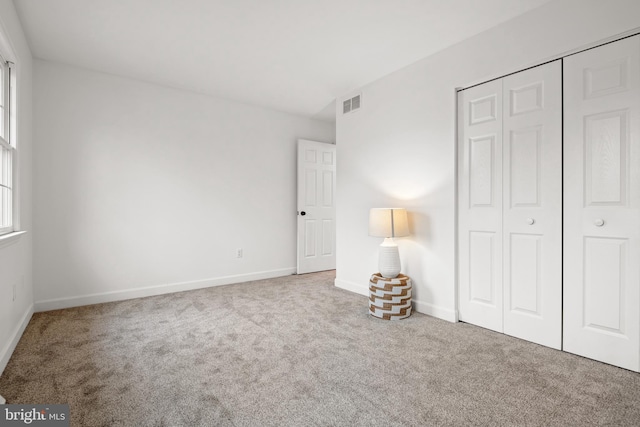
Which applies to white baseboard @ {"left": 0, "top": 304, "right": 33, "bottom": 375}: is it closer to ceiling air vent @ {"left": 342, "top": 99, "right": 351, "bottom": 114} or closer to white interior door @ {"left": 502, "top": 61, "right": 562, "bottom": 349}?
white interior door @ {"left": 502, "top": 61, "right": 562, "bottom": 349}

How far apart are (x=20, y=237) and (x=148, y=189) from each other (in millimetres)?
1315

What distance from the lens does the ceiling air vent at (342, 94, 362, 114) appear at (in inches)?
152

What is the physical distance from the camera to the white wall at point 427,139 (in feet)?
7.34

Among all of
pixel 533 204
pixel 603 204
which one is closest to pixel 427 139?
pixel 533 204

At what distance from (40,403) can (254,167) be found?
3365mm

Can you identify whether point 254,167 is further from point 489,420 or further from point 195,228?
point 489,420

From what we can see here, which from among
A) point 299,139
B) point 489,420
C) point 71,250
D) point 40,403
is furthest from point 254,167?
point 489,420

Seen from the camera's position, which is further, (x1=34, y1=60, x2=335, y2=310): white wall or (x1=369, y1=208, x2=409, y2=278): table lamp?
(x1=34, y1=60, x2=335, y2=310): white wall

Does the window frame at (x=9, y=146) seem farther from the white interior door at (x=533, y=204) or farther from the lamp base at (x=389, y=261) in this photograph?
the white interior door at (x=533, y=204)

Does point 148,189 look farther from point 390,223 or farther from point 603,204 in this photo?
point 603,204

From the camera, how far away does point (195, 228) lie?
13.4 ft

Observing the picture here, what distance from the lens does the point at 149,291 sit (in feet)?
12.3

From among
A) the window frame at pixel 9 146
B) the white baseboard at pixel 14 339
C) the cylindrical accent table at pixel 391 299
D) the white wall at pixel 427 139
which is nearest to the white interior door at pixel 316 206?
the white wall at pixel 427 139

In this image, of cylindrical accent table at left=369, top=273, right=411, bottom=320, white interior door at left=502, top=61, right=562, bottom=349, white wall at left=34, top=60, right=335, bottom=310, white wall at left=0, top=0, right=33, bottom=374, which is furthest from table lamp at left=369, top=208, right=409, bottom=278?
white wall at left=0, top=0, right=33, bottom=374
